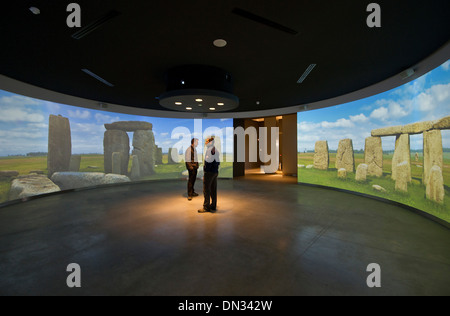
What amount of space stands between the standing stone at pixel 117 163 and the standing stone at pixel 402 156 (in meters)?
12.1

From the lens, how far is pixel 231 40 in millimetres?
3428

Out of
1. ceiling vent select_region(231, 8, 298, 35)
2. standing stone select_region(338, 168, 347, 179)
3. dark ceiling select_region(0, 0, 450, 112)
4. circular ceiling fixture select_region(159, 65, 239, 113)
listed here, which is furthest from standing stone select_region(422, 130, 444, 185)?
circular ceiling fixture select_region(159, 65, 239, 113)

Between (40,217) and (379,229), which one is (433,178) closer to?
(379,229)


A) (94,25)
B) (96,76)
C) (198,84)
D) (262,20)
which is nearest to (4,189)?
(96,76)

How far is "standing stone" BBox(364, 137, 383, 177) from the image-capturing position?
6395 millimetres

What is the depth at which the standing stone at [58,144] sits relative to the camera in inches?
301

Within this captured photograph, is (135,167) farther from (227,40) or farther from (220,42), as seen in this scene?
(227,40)

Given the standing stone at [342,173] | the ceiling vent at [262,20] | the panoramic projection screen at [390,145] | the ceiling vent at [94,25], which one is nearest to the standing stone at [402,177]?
the panoramic projection screen at [390,145]

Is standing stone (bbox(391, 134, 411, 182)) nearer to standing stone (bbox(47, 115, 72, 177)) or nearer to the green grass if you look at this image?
the green grass

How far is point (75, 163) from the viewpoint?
845 cm

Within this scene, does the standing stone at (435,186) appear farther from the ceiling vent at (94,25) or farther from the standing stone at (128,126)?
the standing stone at (128,126)

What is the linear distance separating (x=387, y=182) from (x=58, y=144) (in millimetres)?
12514
